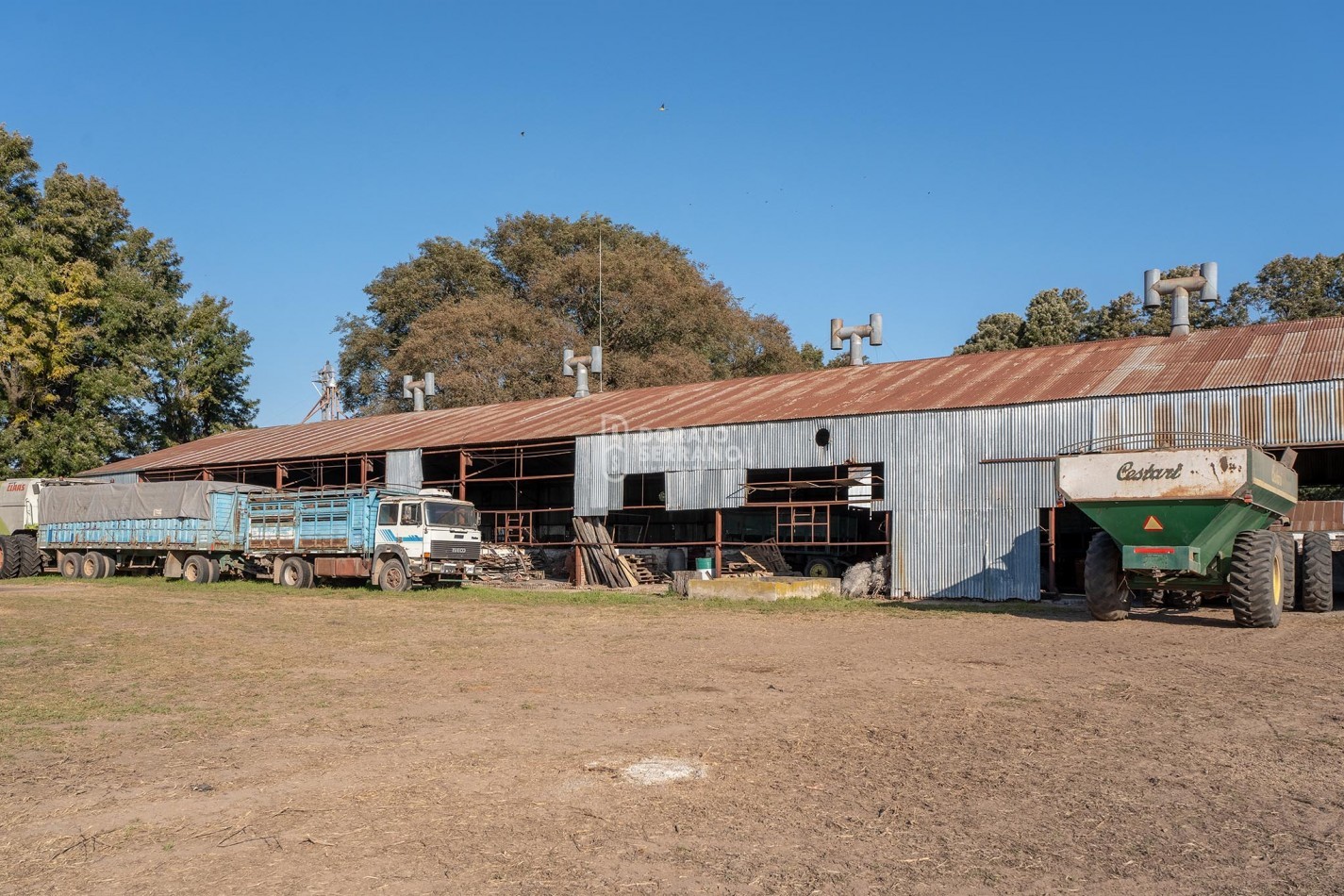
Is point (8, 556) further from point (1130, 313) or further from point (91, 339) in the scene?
point (1130, 313)

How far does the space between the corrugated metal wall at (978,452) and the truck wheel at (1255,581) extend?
18.4 feet

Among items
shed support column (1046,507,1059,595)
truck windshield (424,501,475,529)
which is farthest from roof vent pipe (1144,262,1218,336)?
truck windshield (424,501,475,529)

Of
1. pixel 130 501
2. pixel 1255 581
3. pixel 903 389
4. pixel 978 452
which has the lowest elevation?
pixel 1255 581

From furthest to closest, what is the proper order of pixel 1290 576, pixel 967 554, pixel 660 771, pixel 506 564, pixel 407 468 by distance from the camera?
pixel 407 468
pixel 506 564
pixel 967 554
pixel 1290 576
pixel 660 771

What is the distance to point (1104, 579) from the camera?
17375 mm

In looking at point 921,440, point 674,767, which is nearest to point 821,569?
point 921,440

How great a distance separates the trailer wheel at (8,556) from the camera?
32.4 m

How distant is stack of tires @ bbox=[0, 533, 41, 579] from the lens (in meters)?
32.5

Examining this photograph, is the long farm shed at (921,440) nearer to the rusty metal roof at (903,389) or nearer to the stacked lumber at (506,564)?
the rusty metal roof at (903,389)

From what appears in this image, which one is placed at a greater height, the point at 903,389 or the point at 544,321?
the point at 544,321

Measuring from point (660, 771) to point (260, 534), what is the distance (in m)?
24.0

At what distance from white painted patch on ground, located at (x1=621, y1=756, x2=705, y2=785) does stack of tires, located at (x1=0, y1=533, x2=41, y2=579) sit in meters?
31.7

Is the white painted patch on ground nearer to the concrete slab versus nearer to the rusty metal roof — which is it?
the concrete slab

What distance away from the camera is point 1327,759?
24.7ft
